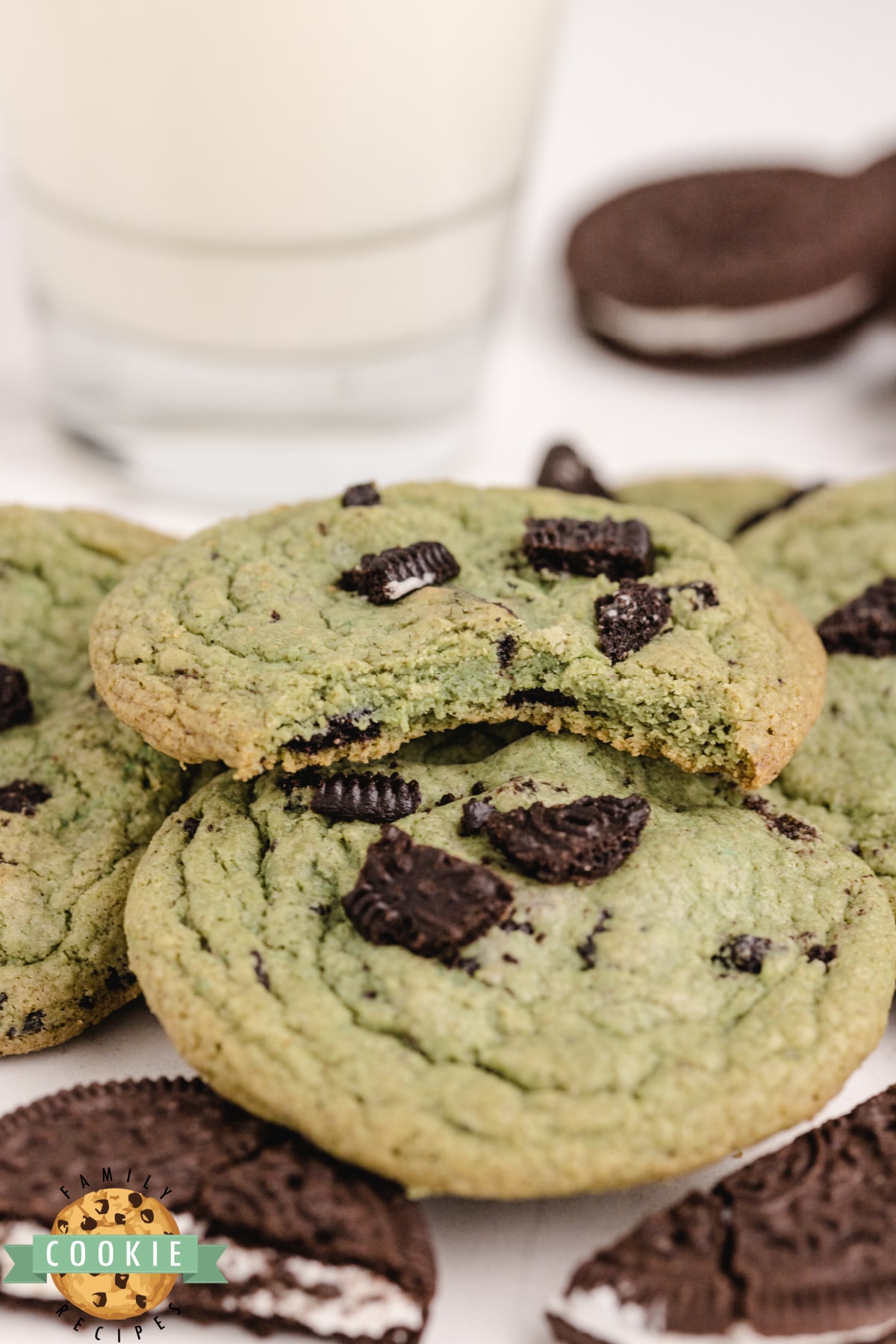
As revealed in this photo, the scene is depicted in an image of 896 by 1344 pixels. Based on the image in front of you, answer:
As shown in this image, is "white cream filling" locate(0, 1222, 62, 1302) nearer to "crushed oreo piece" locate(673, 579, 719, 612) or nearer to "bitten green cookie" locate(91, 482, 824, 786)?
"bitten green cookie" locate(91, 482, 824, 786)

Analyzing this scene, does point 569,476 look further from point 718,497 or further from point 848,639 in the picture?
point 848,639

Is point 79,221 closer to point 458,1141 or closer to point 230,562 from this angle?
point 230,562

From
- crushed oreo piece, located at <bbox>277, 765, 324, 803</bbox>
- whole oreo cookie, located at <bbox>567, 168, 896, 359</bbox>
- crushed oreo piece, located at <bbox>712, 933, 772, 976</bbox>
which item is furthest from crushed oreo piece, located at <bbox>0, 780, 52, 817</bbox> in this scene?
whole oreo cookie, located at <bbox>567, 168, 896, 359</bbox>

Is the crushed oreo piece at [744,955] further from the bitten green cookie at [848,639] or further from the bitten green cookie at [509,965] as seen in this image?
the bitten green cookie at [848,639]

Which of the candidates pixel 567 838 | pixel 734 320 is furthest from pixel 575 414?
pixel 567 838

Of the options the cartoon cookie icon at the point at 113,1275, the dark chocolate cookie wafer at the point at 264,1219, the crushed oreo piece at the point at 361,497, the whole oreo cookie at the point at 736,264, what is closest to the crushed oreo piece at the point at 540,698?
the crushed oreo piece at the point at 361,497

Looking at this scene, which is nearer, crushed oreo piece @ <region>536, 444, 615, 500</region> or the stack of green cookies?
the stack of green cookies

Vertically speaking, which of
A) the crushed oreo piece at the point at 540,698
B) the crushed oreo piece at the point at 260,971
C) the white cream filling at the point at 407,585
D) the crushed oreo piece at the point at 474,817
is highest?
the white cream filling at the point at 407,585
